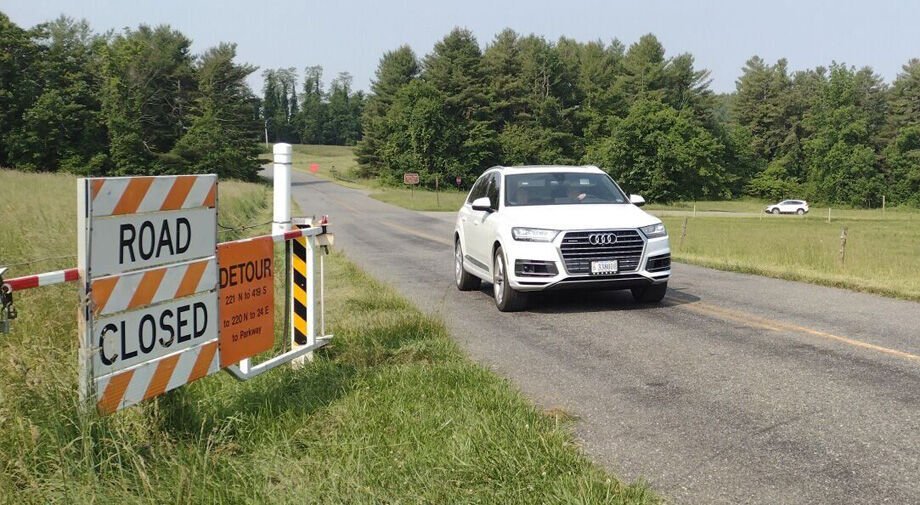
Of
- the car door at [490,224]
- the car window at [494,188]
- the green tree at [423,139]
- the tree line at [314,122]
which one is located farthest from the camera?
the tree line at [314,122]

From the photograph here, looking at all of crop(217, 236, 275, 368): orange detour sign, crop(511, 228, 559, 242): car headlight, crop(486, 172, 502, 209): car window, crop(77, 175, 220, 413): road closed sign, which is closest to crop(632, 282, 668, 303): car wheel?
crop(511, 228, 559, 242): car headlight

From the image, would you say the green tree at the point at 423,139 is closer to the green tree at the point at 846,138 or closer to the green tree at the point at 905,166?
the green tree at the point at 846,138

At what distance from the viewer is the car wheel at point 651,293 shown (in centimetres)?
1041

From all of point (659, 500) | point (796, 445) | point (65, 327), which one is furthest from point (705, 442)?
point (65, 327)

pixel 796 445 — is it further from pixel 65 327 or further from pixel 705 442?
pixel 65 327

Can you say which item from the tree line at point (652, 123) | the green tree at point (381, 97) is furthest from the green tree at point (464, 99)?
the green tree at point (381, 97)

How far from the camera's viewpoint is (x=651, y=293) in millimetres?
10484

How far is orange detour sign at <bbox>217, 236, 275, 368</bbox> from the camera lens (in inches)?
201

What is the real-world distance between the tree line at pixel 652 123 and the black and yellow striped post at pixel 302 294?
79.8 m

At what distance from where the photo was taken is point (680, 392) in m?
5.98

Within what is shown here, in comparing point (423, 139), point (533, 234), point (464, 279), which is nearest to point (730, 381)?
point (533, 234)

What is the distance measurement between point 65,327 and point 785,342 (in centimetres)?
682

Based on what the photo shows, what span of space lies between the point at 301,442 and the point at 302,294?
7.66 feet

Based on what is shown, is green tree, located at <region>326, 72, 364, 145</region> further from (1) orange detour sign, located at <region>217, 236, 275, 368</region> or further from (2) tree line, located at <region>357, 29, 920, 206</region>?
(1) orange detour sign, located at <region>217, 236, 275, 368</region>
